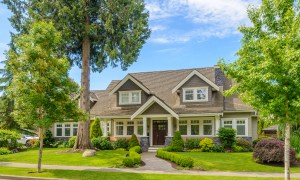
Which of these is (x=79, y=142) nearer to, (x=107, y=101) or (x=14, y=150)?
(x=14, y=150)

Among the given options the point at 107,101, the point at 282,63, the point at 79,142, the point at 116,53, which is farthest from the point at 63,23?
the point at 282,63

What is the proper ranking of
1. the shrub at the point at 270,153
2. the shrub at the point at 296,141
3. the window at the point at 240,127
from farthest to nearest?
the window at the point at 240,127
the shrub at the point at 296,141
the shrub at the point at 270,153

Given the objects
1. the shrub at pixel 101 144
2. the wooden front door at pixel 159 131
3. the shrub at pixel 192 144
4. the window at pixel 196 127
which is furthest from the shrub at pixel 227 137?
the shrub at pixel 101 144

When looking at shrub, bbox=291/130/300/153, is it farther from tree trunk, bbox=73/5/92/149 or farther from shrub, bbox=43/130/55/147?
shrub, bbox=43/130/55/147

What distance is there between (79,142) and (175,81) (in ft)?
44.7

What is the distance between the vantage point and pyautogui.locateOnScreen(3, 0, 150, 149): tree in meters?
25.5

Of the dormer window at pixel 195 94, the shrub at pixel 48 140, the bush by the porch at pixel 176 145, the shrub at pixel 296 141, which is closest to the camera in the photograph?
the shrub at pixel 296 141

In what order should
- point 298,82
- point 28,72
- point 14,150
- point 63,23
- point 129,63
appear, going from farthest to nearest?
point 14,150 → point 129,63 → point 63,23 → point 28,72 → point 298,82

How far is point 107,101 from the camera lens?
37906mm

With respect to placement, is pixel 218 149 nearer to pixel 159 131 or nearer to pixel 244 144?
pixel 244 144

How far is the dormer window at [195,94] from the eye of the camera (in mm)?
31203

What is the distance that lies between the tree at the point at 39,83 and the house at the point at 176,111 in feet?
44.5

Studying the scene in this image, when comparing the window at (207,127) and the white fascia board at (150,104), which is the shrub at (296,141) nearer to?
the window at (207,127)

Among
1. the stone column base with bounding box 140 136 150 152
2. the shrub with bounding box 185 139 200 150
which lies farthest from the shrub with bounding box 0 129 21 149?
the shrub with bounding box 185 139 200 150
